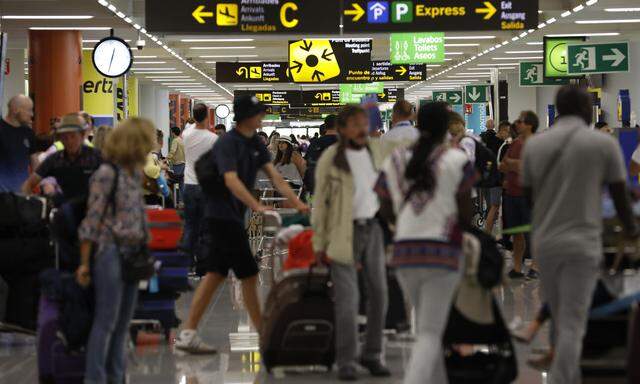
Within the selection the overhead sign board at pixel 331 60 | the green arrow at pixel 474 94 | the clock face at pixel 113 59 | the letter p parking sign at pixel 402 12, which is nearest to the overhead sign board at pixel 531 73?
the overhead sign board at pixel 331 60

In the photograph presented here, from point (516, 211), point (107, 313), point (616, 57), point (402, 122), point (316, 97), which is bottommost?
point (107, 313)

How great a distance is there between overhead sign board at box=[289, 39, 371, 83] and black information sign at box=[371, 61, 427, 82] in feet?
10.3

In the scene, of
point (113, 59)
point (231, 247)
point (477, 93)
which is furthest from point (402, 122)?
point (477, 93)

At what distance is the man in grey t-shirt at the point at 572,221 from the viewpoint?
236 inches

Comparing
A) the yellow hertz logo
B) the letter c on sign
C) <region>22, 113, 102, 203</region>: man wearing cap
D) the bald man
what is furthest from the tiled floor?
the yellow hertz logo

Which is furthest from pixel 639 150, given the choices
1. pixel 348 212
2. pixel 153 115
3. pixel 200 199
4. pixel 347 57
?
pixel 153 115

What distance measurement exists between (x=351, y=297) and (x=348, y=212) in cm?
54

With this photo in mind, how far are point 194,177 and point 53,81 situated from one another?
9.91 m

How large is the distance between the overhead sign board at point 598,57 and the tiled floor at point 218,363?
14.5 m

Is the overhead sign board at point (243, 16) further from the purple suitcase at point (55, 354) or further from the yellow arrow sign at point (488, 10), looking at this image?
the purple suitcase at point (55, 354)

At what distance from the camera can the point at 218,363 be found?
335 inches

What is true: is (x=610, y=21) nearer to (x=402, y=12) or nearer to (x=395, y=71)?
(x=395, y=71)

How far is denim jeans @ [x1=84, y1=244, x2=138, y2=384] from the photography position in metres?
6.46

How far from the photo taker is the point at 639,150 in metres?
12.2
